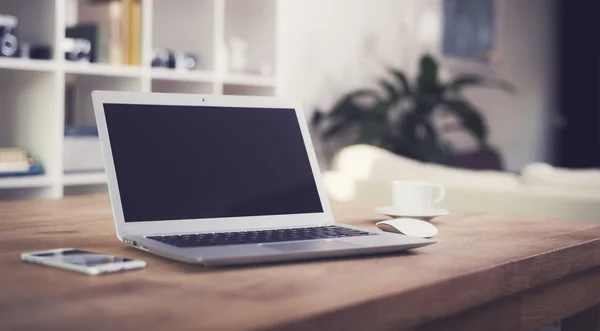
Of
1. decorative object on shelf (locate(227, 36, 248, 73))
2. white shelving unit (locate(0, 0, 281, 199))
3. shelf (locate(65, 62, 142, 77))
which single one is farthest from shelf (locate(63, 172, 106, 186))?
decorative object on shelf (locate(227, 36, 248, 73))

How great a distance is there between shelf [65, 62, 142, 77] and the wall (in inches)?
32.3

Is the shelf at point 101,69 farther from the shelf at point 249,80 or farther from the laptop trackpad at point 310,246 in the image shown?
the laptop trackpad at point 310,246

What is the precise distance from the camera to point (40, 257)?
894mm

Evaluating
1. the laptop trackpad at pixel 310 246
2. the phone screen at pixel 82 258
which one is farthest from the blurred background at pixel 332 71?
the phone screen at pixel 82 258

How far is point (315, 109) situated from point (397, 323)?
11.3ft

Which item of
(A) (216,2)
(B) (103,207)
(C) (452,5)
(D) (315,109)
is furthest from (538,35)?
(B) (103,207)

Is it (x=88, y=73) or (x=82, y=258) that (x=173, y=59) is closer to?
(x=88, y=73)

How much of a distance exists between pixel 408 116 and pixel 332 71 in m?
0.49

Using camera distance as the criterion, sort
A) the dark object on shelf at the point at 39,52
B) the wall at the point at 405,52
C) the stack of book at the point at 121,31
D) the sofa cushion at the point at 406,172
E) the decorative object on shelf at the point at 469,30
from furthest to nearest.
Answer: the decorative object on shelf at the point at 469,30 → the wall at the point at 405,52 → the stack of book at the point at 121,31 → the dark object on shelf at the point at 39,52 → the sofa cushion at the point at 406,172

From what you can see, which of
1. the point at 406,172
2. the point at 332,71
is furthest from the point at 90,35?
the point at 332,71

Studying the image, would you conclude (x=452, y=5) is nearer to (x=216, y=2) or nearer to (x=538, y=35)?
(x=538, y=35)

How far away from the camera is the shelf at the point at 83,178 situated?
9.44 feet

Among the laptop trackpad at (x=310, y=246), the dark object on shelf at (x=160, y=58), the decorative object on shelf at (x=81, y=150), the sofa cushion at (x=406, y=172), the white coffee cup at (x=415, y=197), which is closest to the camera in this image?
the laptop trackpad at (x=310, y=246)

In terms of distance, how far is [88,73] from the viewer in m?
2.91
